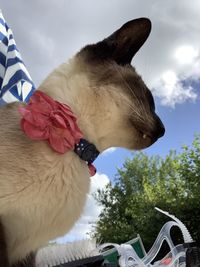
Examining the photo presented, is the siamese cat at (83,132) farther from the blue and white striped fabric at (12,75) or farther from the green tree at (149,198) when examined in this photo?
the green tree at (149,198)

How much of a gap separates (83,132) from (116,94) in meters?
0.17

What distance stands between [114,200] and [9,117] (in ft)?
60.0

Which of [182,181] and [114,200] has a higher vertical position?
[182,181]

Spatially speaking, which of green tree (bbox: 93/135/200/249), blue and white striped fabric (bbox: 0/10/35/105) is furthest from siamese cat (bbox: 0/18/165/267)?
green tree (bbox: 93/135/200/249)

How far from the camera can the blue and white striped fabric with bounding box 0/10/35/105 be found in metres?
2.07

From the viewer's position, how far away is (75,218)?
127 centimetres

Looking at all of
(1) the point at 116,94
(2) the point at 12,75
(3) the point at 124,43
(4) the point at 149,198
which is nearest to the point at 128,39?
(3) the point at 124,43

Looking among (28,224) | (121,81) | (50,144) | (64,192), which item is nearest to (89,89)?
(121,81)

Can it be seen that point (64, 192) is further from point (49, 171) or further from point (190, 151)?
point (190, 151)

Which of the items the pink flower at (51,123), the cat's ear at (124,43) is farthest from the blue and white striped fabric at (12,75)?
the pink flower at (51,123)

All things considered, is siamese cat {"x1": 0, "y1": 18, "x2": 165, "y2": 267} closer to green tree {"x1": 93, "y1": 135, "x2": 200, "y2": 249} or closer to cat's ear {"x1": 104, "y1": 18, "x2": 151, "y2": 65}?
cat's ear {"x1": 104, "y1": 18, "x2": 151, "y2": 65}

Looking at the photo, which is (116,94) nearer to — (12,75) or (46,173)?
(46,173)

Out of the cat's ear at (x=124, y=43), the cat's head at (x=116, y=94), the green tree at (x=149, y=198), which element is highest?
the cat's ear at (x=124, y=43)

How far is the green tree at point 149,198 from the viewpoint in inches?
538
